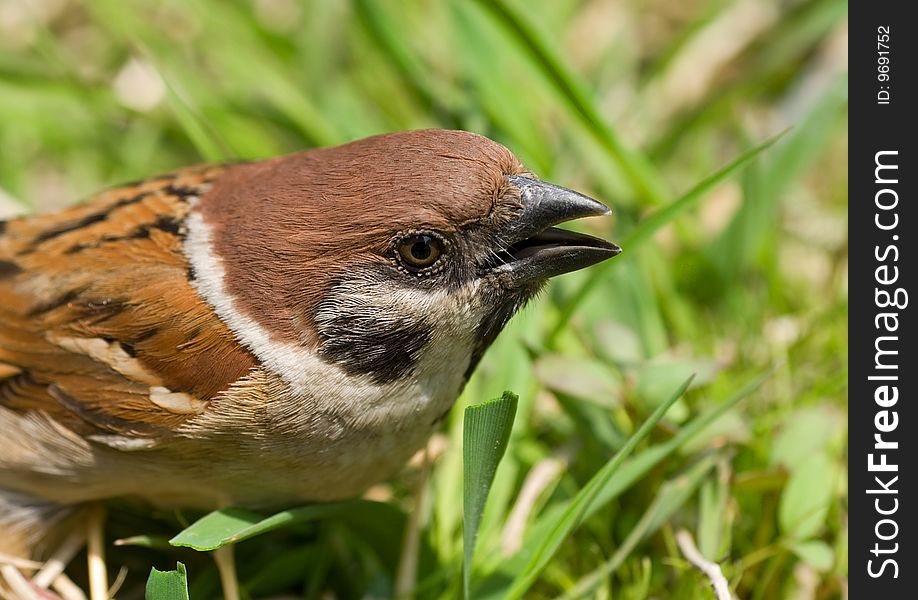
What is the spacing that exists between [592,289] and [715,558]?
0.88 metres

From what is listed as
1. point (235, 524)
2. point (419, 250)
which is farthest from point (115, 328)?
point (419, 250)

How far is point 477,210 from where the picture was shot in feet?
7.58

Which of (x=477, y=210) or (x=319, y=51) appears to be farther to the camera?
(x=319, y=51)

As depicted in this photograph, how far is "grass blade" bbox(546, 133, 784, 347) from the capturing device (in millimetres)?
2798

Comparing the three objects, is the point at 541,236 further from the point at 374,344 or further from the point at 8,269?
the point at 8,269

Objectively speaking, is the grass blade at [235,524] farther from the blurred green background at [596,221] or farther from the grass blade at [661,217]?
the grass blade at [661,217]

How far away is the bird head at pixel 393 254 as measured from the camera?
2.29m

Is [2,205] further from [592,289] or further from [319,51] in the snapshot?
[592,289]

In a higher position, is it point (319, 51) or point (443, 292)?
point (319, 51)

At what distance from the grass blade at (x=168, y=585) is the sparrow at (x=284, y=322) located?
0.35 meters
